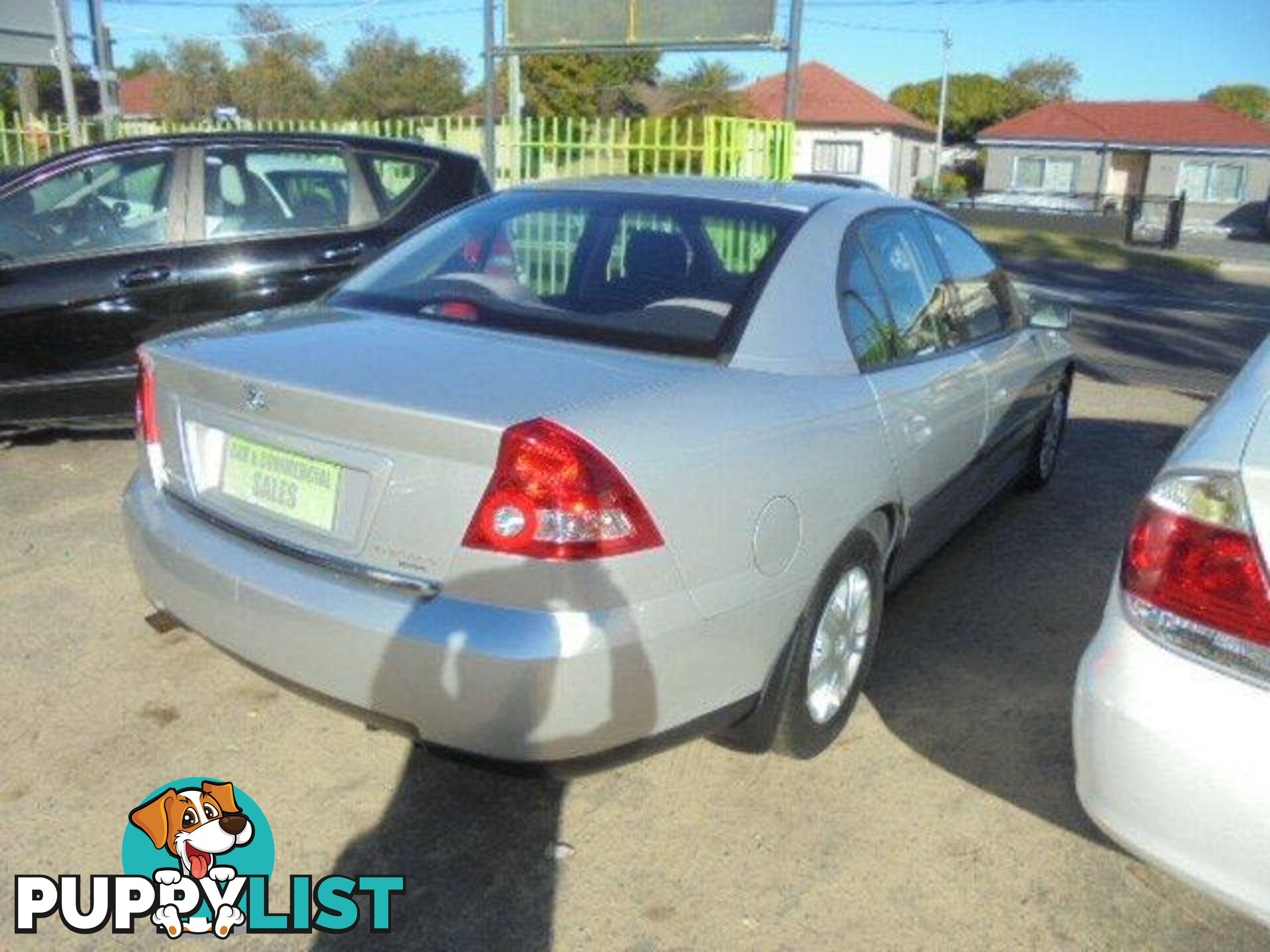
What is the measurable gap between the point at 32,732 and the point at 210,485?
38.6 inches

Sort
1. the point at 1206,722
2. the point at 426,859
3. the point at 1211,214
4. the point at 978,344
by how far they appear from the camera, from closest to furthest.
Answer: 1. the point at 1206,722
2. the point at 426,859
3. the point at 978,344
4. the point at 1211,214

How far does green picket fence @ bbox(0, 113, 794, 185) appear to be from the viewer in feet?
30.1

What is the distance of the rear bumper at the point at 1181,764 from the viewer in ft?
5.93

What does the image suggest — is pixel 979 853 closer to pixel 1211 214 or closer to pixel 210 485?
pixel 210 485

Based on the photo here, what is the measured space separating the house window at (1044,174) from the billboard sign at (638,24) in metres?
38.4

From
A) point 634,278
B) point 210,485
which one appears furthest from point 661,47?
point 210,485

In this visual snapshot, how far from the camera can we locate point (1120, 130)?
4322 centimetres

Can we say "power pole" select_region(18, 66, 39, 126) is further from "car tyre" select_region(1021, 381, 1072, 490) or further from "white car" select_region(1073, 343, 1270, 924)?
"white car" select_region(1073, 343, 1270, 924)

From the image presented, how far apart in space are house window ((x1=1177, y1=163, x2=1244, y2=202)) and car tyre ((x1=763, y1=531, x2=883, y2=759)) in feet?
145

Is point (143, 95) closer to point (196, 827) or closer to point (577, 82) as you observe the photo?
point (577, 82)

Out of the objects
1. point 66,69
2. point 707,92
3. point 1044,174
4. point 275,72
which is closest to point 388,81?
point 275,72

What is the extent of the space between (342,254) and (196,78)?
42519 millimetres

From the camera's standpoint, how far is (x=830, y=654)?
2.89m

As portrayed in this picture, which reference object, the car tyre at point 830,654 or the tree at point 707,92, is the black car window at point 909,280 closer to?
the car tyre at point 830,654
